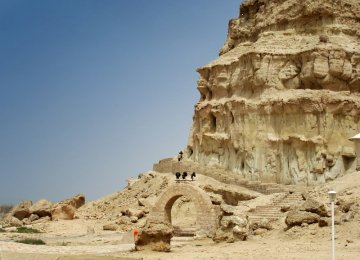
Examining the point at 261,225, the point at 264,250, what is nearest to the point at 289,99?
the point at 261,225

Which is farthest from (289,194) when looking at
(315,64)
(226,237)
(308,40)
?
(308,40)

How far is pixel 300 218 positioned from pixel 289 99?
17.3 metres

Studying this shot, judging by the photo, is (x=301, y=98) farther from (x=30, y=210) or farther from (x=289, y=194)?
(x=30, y=210)

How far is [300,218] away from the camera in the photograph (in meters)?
22.5

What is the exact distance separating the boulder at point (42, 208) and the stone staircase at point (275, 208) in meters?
18.6

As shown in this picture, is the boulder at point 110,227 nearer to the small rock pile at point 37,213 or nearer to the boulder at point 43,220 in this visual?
the small rock pile at point 37,213

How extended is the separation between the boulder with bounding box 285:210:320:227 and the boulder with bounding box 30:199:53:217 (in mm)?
23564

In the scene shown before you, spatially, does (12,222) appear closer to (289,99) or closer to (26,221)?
(26,221)

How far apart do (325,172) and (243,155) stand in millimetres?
6313

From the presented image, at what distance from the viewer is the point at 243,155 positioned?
40875mm

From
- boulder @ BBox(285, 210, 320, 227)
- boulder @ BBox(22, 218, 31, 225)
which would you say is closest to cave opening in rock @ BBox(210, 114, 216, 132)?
boulder @ BBox(22, 218, 31, 225)

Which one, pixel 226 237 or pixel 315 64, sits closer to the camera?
pixel 226 237

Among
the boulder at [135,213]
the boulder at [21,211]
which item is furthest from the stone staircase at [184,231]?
the boulder at [21,211]

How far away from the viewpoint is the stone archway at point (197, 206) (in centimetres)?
2939
